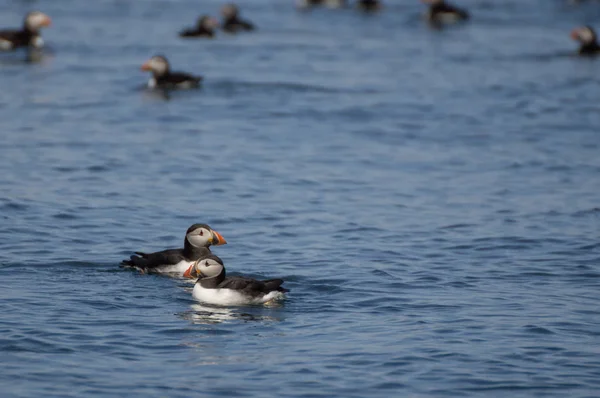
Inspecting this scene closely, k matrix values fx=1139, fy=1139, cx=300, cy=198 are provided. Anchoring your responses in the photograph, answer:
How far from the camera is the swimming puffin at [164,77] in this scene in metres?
28.6

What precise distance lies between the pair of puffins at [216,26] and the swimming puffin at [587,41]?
36.8 feet

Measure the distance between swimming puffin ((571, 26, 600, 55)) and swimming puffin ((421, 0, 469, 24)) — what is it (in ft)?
26.7

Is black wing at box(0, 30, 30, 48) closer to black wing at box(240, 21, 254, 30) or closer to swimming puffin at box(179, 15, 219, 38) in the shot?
swimming puffin at box(179, 15, 219, 38)

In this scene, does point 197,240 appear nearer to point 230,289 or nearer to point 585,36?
point 230,289

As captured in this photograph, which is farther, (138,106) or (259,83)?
(259,83)

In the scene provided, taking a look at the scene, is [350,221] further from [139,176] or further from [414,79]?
[414,79]

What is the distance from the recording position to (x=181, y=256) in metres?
14.4

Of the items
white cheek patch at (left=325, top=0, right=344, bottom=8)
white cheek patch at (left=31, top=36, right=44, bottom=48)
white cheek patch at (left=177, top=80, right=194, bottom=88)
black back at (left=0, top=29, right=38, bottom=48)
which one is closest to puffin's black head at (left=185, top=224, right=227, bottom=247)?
white cheek patch at (left=177, top=80, right=194, bottom=88)

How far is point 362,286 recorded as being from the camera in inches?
557

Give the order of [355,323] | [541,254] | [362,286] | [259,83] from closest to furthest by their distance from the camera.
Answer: [355,323] → [362,286] → [541,254] → [259,83]

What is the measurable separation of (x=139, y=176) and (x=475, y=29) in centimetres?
2512

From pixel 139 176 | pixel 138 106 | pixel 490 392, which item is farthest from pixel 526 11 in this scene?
pixel 490 392

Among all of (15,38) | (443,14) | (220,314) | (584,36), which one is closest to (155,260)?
(220,314)

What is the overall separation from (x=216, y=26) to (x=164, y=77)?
10.8m
